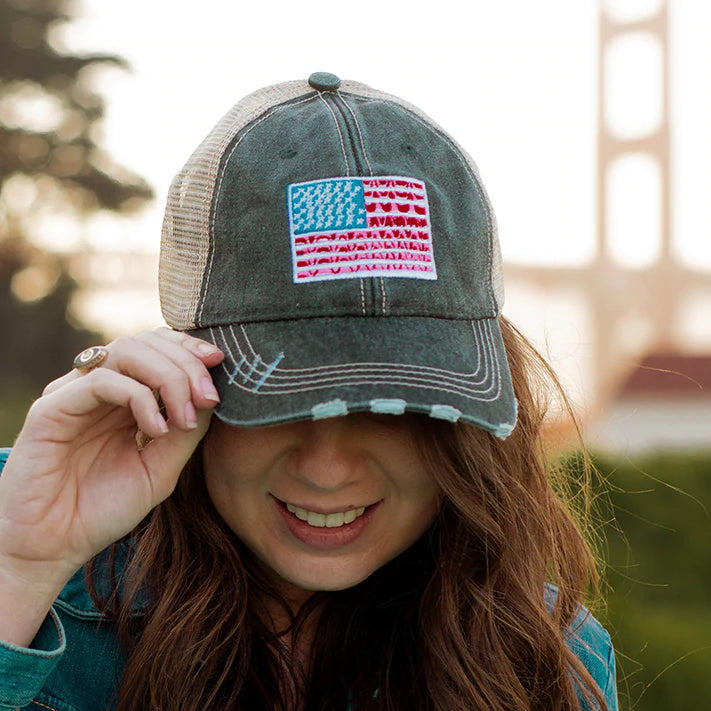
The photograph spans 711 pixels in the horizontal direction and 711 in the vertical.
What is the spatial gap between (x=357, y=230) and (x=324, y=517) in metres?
0.52

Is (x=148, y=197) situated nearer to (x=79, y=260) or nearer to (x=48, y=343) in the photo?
(x=79, y=260)

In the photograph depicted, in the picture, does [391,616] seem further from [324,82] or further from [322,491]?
[324,82]

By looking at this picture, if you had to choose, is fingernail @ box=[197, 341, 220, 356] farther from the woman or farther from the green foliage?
the green foliage

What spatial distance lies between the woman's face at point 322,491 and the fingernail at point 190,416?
14 cm

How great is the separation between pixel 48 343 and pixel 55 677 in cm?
1145

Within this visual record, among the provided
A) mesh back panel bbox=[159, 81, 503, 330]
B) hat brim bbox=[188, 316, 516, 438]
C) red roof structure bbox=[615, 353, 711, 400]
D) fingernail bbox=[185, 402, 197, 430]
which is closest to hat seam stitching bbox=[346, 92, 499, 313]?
mesh back panel bbox=[159, 81, 503, 330]

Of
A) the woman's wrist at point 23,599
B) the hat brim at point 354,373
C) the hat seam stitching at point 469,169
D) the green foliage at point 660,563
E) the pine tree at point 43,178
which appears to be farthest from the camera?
the pine tree at point 43,178

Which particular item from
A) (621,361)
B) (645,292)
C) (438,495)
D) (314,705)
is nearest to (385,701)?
(314,705)

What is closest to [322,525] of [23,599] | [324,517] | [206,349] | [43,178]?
[324,517]

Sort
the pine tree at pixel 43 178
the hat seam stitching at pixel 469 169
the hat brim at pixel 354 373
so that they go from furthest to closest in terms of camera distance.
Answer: the pine tree at pixel 43 178 → the hat seam stitching at pixel 469 169 → the hat brim at pixel 354 373

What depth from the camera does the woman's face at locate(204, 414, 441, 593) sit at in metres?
1.66

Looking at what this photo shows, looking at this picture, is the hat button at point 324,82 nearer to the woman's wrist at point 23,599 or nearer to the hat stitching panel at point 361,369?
the hat stitching panel at point 361,369

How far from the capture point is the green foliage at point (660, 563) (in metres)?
5.07

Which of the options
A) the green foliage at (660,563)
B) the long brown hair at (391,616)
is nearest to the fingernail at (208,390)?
the long brown hair at (391,616)
